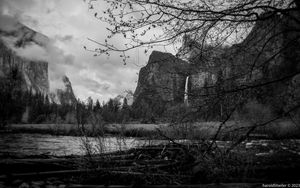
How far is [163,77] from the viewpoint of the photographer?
4.86 m

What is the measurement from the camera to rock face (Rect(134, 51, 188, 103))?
474cm

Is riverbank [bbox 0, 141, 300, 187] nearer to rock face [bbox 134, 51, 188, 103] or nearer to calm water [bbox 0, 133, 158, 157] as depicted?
calm water [bbox 0, 133, 158, 157]

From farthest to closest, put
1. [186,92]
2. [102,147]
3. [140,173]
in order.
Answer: [102,147] < [186,92] < [140,173]

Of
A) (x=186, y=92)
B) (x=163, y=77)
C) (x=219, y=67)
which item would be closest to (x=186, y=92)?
(x=186, y=92)

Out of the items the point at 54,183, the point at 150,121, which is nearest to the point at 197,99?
the point at 150,121

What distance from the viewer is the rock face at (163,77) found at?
474cm

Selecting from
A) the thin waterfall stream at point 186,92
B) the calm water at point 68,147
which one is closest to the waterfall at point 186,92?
the thin waterfall stream at point 186,92

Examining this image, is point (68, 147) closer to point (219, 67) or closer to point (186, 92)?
point (186, 92)

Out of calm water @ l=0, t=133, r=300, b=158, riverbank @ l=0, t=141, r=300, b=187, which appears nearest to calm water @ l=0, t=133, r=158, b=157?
calm water @ l=0, t=133, r=300, b=158

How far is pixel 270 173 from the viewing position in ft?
13.8

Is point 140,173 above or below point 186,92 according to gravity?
below

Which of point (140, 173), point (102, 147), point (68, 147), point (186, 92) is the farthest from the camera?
point (68, 147)

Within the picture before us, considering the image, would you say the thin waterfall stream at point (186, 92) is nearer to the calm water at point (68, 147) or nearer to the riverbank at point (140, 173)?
the riverbank at point (140, 173)

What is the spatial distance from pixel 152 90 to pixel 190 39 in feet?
4.19
